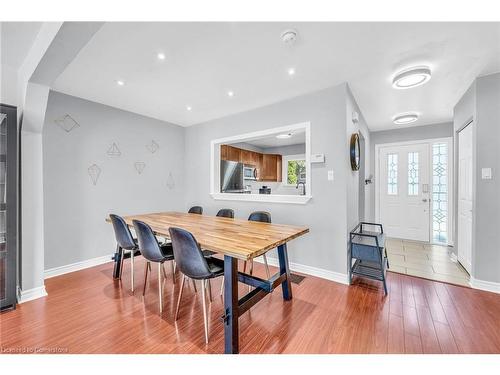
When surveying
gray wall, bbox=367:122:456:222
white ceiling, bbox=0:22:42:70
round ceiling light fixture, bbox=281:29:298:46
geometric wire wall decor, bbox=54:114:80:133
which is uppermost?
white ceiling, bbox=0:22:42:70

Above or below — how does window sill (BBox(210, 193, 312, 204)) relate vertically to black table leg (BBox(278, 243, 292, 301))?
above

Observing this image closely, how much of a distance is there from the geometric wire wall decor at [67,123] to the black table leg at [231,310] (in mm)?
3051

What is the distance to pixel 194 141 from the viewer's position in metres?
4.48

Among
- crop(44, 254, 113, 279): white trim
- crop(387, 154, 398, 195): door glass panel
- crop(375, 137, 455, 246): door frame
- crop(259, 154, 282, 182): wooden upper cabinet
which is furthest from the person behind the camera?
crop(259, 154, 282, 182): wooden upper cabinet

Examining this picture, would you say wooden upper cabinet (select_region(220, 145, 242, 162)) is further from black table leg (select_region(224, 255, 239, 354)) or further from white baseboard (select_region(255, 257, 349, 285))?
black table leg (select_region(224, 255, 239, 354))

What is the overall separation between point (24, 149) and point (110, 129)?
1.36 meters

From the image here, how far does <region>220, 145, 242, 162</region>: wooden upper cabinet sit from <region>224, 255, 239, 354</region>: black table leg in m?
3.13

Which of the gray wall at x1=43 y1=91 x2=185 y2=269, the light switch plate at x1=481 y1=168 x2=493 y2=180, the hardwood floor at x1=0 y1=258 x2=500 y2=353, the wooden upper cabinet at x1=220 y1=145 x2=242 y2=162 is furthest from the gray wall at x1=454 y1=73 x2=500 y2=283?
the gray wall at x1=43 y1=91 x2=185 y2=269

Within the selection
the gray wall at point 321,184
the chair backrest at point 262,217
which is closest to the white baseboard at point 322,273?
the gray wall at point 321,184

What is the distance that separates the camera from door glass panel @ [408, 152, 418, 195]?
454cm

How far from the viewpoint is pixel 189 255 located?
1672 mm

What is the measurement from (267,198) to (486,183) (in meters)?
2.60
